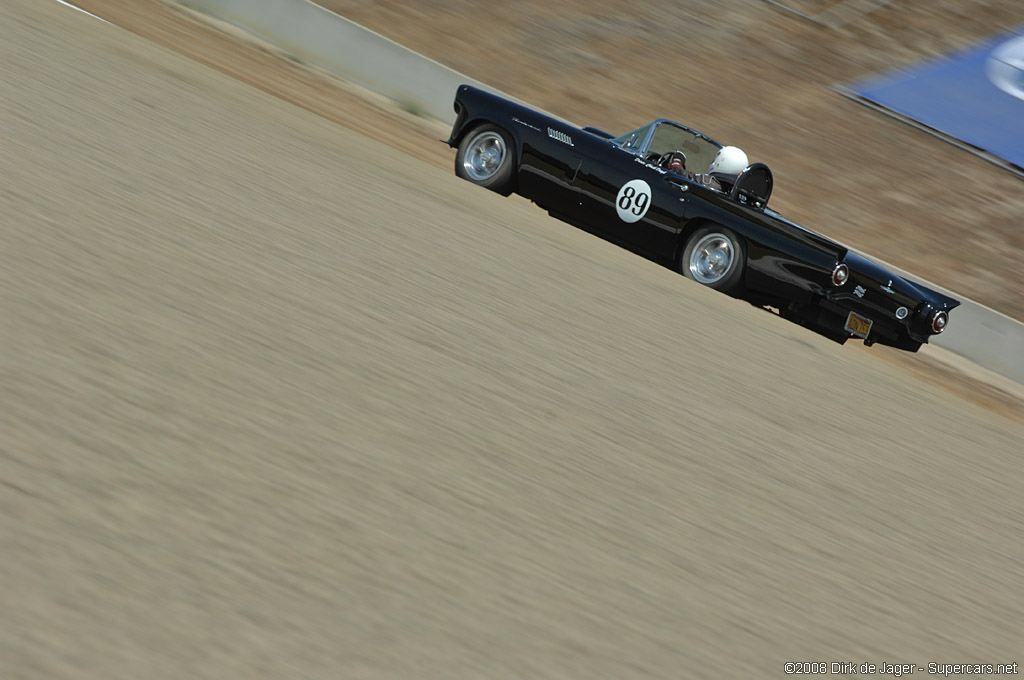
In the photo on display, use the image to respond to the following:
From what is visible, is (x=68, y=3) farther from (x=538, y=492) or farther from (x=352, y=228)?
(x=538, y=492)

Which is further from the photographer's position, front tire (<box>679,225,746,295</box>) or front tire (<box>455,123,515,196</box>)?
front tire (<box>455,123,515,196</box>)

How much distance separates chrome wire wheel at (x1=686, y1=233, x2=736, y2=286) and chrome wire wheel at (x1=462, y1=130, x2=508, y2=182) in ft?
7.04

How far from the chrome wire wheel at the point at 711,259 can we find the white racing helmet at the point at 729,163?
1.05m

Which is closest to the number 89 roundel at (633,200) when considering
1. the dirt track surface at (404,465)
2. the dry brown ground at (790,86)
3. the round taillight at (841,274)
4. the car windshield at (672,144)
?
the car windshield at (672,144)

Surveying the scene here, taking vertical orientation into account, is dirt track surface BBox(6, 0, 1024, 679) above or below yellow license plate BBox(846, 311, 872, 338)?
below

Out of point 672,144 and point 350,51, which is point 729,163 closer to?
point 672,144

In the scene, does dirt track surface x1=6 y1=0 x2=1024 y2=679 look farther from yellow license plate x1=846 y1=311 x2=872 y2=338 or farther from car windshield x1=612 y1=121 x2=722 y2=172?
car windshield x1=612 y1=121 x2=722 y2=172

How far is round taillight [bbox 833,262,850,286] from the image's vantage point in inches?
327

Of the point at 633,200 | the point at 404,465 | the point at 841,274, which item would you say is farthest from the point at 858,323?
the point at 404,465

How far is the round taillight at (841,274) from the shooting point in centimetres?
831

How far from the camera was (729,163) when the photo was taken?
31.9ft

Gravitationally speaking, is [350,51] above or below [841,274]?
above

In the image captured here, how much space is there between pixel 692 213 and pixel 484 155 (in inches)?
92.3

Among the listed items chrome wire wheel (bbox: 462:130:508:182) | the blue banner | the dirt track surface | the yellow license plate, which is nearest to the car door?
chrome wire wheel (bbox: 462:130:508:182)
